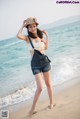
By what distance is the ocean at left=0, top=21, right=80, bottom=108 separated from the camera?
2.24m

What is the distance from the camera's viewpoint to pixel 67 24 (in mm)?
2324

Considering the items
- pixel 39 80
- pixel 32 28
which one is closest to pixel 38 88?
pixel 39 80

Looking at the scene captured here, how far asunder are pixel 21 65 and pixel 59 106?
503 millimetres

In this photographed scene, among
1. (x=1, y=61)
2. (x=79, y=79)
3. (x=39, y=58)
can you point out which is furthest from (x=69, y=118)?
(x=1, y=61)

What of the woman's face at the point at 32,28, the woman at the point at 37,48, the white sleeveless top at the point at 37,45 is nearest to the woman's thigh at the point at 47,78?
the woman at the point at 37,48

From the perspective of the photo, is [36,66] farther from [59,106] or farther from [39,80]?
[59,106]

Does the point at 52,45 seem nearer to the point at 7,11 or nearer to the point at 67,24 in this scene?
the point at 67,24

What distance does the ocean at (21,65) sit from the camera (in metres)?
2.24

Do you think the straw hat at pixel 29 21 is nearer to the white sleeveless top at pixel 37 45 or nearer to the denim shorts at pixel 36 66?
the white sleeveless top at pixel 37 45

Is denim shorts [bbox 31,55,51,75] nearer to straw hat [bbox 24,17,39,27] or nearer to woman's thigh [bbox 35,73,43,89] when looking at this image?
woman's thigh [bbox 35,73,43,89]

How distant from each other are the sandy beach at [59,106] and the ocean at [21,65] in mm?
65

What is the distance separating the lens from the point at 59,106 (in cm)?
232

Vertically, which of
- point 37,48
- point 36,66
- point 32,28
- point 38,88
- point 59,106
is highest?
point 32,28

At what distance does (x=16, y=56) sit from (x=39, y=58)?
204 mm
